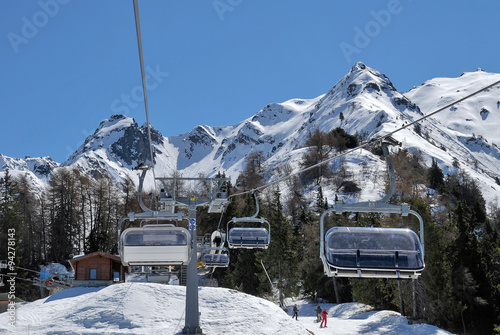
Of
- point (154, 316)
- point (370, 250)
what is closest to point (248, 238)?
→ point (154, 316)

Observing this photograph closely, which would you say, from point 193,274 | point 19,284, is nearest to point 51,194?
point 19,284

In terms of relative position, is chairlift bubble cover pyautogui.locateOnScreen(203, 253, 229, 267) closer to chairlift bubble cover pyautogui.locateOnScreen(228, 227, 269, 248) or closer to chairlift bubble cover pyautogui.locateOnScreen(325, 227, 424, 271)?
chairlift bubble cover pyautogui.locateOnScreen(228, 227, 269, 248)

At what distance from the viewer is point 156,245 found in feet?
32.5

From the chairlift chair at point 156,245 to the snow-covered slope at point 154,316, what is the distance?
12.0m

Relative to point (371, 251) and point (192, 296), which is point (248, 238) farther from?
point (371, 251)

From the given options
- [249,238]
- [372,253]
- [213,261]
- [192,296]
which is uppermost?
[249,238]

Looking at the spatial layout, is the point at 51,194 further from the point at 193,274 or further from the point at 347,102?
the point at 347,102

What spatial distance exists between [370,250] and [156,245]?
14.4 feet

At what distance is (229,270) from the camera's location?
4588cm

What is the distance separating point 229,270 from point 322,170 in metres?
53.8

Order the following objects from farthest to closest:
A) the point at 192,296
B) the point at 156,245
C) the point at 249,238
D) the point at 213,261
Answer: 1. the point at 213,261
2. the point at 249,238
3. the point at 192,296
4. the point at 156,245

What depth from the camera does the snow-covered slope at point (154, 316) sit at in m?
21.9

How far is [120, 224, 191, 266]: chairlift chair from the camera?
387 inches

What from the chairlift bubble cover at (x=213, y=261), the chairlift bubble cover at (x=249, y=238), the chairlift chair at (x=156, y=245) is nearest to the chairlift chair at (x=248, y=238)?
the chairlift bubble cover at (x=249, y=238)
